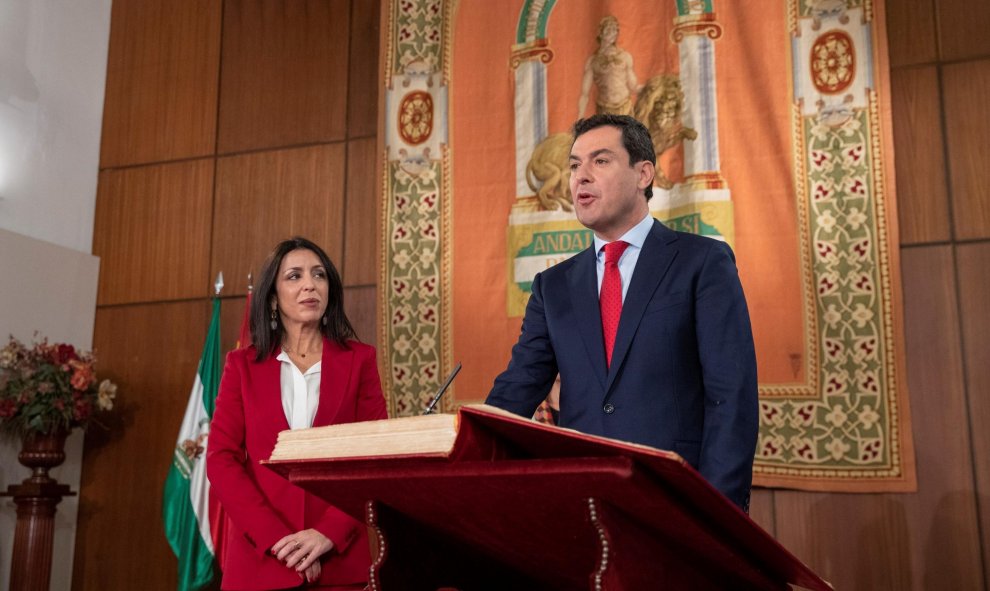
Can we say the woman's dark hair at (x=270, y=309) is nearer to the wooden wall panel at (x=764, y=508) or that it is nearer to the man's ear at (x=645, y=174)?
the man's ear at (x=645, y=174)

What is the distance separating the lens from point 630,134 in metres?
1.92

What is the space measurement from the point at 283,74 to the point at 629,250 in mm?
3577

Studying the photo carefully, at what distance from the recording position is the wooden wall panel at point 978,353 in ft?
11.1

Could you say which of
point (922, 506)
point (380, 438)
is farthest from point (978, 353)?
point (380, 438)

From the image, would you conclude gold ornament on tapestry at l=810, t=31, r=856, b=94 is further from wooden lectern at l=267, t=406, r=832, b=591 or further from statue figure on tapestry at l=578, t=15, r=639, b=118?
wooden lectern at l=267, t=406, r=832, b=591

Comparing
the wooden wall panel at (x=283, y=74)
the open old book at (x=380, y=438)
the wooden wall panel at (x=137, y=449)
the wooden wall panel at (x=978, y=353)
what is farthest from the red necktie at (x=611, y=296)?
the wooden wall panel at (x=137, y=449)

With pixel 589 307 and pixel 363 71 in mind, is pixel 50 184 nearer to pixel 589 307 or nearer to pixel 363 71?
→ pixel 363 71

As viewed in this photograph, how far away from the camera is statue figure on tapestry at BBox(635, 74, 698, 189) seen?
3984mm

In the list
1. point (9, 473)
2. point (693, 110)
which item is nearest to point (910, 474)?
point (693, 110)

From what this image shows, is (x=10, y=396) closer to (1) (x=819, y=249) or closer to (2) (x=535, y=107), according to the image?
(2) (x=535, y=107)

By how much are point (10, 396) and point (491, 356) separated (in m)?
2.21

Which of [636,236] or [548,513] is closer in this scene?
[548,513]

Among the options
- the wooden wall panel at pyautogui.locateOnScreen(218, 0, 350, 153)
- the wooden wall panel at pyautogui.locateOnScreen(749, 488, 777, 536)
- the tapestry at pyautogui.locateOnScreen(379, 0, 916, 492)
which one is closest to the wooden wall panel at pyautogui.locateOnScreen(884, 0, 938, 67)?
the tapestry at pyautogui.locateOnScreen(379, 0, 916, 492)

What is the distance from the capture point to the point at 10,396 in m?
4.22
